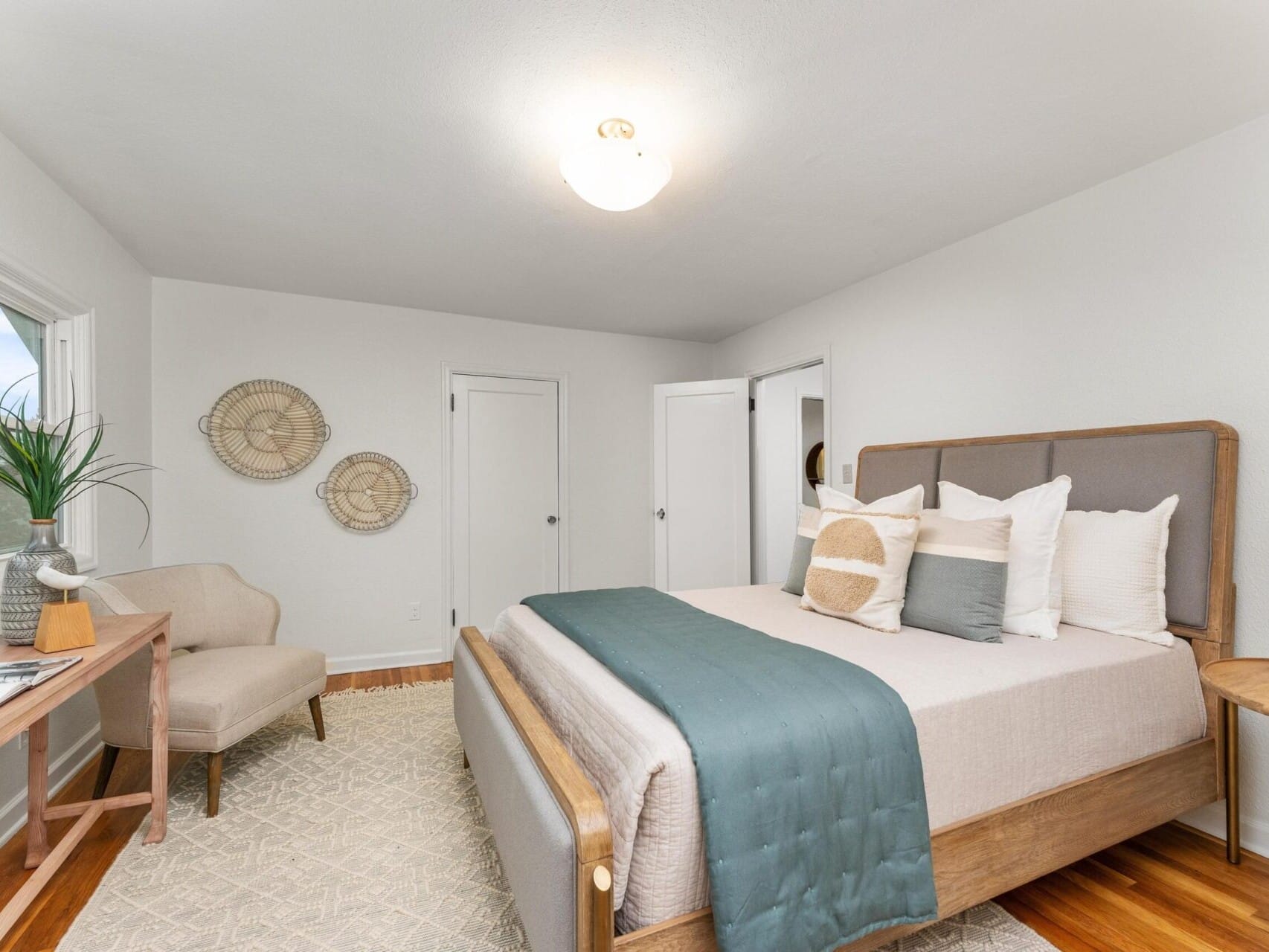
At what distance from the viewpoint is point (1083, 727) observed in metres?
1.66

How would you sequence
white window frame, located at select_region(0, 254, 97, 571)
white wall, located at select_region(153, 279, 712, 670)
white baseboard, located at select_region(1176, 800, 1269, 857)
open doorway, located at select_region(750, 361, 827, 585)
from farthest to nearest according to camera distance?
open doorway, located at select_region(750, 361, 827, 585)
white wall, located at select_region(153, 279, 712, 670)
white window frame, located at select_region(0, 254, 97, 571)
white baseboard, located at select_region(1176, 800, 1269, 857)

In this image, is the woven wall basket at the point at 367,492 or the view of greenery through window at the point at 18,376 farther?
A: the woven wall basket at the point at 367,492

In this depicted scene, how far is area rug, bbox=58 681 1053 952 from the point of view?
1560mm

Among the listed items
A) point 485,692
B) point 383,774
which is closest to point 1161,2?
point 485,692

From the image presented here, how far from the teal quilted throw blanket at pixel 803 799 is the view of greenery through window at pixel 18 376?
2.41 meters

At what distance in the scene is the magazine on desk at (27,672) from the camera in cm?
136

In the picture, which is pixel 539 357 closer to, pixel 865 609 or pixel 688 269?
pixel 688 269

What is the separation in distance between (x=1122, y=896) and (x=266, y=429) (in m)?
4.38

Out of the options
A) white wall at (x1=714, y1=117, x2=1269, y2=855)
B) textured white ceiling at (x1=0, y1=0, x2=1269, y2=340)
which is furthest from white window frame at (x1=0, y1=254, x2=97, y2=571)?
white wall at (x1=714, y1=117, x2=1269, y2=855)

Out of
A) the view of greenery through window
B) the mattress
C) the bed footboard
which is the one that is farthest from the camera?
the view of greenery through window

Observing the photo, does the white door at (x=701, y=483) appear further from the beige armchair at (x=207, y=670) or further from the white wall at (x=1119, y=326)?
the beige armchair at (x=207, y=670)

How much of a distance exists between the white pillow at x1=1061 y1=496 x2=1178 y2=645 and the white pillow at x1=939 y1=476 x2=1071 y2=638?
56 mm

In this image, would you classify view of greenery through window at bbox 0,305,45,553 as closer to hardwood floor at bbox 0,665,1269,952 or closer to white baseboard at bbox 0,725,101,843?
white baseboard at bbox 0,725,101,843

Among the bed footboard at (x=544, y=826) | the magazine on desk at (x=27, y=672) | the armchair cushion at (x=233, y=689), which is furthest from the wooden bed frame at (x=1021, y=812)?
the magazine on desk at (x=27, y=672)
